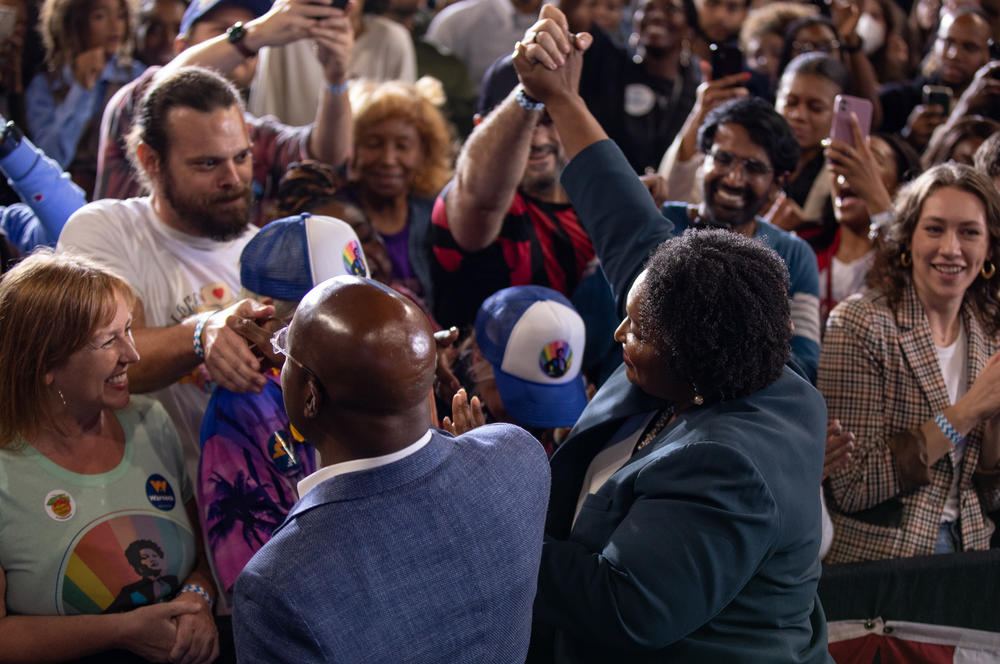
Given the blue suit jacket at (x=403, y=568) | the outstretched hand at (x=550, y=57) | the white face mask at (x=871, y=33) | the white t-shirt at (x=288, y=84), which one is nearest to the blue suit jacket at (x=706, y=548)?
the blue suit jacket at (x=403, y=568)

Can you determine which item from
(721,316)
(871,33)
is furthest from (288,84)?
(871,33)

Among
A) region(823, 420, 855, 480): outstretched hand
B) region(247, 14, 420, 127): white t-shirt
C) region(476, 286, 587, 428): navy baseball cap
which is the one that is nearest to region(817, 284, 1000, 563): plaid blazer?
region(823, 420, 855, 480): outstretched hand

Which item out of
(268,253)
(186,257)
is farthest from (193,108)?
(268,253)

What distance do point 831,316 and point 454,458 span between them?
1.82m

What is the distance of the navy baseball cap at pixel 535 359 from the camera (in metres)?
2.32

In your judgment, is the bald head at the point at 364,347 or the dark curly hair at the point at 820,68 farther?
the dark curly hair at the point at 820,68

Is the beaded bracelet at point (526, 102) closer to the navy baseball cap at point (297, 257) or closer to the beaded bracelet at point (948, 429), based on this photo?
the navy baseball cap at point (297, 257)

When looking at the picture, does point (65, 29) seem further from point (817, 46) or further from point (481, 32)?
point (817, 46)

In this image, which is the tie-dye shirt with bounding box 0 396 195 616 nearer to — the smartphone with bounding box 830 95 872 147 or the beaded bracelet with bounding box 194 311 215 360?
the beaded bracelet with bounding box 194 311 215 360

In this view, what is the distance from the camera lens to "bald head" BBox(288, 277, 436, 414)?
1276mm

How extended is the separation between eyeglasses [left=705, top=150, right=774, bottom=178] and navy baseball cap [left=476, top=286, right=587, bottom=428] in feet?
2.98

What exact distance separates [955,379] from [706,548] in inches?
68.0

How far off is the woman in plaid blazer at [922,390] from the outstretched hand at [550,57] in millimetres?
1188

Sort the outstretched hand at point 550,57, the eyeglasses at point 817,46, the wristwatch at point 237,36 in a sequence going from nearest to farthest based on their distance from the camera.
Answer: the outstretched hand at point 550,57 → the wristwatch at point 237,36 → the eyeglasses at point 817,46
